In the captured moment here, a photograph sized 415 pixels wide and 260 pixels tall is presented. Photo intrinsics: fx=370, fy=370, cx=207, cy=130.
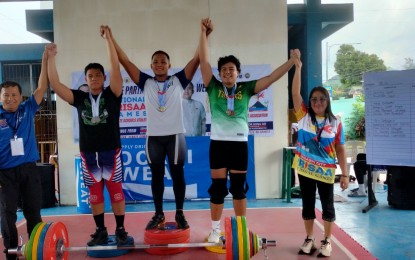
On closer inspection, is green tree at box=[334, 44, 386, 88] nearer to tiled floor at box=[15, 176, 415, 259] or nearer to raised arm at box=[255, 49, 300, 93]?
tiled floor at box=[15, 176, 415, 259]

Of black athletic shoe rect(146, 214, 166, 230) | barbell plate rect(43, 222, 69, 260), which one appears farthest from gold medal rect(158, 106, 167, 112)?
barbell plate rect(43, 222, 69, 260)

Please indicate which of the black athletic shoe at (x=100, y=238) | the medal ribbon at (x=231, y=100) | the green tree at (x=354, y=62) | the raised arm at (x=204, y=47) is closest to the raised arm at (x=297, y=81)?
the medal ribbon at (x=231, y=100)

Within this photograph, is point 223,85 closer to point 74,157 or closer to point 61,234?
point 61,234

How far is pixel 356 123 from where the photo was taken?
1234 centimetres

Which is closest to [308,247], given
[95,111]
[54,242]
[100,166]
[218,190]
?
[218,190]

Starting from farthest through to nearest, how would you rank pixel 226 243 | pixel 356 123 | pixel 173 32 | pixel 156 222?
pixel 356 123
pixel 173 32
pixel 156 222
pixel 226 243

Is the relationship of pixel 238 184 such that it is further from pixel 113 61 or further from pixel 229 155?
pixel 113 61

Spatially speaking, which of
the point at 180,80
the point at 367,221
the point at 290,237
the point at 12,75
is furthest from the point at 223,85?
the point at 12,75

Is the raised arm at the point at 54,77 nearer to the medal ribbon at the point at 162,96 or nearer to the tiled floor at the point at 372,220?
the medal ribbon at the point at 162,96

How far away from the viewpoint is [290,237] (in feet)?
11.8

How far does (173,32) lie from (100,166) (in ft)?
9.90

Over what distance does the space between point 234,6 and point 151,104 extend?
292cm

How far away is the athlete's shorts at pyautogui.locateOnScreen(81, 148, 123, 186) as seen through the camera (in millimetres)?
2984

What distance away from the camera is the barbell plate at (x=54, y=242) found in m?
2.44
